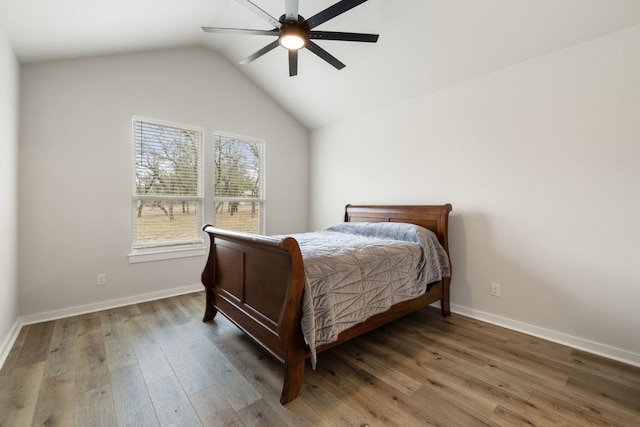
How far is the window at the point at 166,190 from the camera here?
3328 mm

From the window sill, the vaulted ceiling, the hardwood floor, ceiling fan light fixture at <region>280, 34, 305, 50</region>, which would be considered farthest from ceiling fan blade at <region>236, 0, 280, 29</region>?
the window sill

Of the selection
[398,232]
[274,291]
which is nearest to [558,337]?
[398,232]

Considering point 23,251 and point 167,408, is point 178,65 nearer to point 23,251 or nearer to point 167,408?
point 23,251

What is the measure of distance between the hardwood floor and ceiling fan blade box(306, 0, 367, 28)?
2531 mm

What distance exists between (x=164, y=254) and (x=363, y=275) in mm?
2670

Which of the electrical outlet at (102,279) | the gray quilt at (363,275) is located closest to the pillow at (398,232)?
the gray quilt at (363,275)

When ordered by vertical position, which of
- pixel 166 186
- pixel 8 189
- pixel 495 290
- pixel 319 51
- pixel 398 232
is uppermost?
pixel 319 51

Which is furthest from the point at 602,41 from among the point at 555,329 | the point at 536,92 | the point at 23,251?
the point at 23,251

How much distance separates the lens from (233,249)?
243cm

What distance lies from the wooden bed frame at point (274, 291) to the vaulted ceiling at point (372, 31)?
1.52 m

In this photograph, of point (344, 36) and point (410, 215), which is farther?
point (410, 215)

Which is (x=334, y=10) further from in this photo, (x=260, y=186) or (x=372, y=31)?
(x=260, y=186)

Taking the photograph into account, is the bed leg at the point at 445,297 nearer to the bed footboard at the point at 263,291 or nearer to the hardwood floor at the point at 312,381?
the hardwood floor at the point at 312,381

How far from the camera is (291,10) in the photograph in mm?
2014
